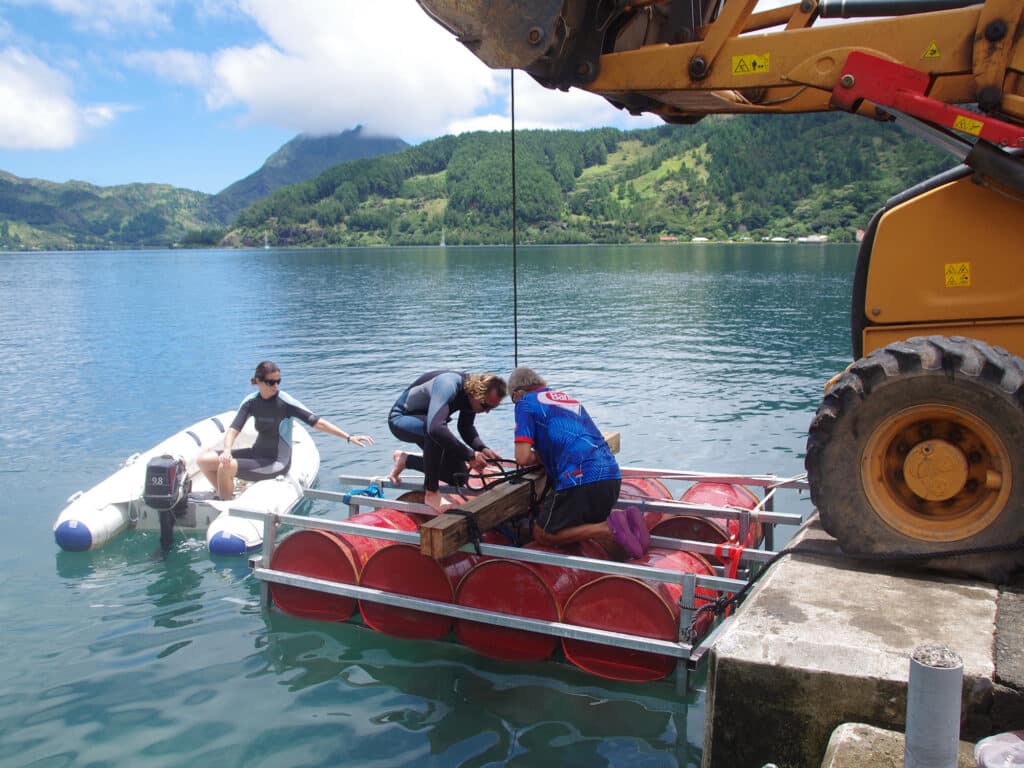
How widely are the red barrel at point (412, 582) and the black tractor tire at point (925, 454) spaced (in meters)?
3.13

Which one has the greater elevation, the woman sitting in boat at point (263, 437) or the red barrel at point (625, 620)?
the woman sitting in boat at point (263, 437)

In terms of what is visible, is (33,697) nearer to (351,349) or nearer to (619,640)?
(619,640)

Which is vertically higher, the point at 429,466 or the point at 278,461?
the point at 429,466

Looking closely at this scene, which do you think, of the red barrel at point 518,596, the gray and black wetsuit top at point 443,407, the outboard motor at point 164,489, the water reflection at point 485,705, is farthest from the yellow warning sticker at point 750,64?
the outboard motor at point 164,489

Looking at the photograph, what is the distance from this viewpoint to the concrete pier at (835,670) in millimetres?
4027

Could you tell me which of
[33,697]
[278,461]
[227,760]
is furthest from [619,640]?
[278,461]

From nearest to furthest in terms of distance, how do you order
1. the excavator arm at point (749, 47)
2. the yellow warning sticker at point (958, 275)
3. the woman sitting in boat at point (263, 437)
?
the excavator arm at point (749, 47), the yellow warning sticker at point (958, 275), the woman sitting in boat at point (263, 437)

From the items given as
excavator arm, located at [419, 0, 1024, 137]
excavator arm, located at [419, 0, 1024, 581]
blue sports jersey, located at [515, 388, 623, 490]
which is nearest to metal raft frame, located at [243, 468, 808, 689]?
blue sports jersey, located at [515, 388, 623, 490]

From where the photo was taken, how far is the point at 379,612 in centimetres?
765

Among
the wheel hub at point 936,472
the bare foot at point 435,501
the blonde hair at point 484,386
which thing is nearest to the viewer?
the wheel hub at point 936,472

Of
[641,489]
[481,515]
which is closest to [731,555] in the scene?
[641,489]

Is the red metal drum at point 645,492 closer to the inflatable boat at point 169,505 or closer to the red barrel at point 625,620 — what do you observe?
the red barrel at point 625,620

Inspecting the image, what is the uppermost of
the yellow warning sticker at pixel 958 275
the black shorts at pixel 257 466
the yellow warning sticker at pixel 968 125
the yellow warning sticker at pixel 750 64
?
the yellow warning sticker at pixel 750 64

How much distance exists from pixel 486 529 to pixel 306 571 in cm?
192
